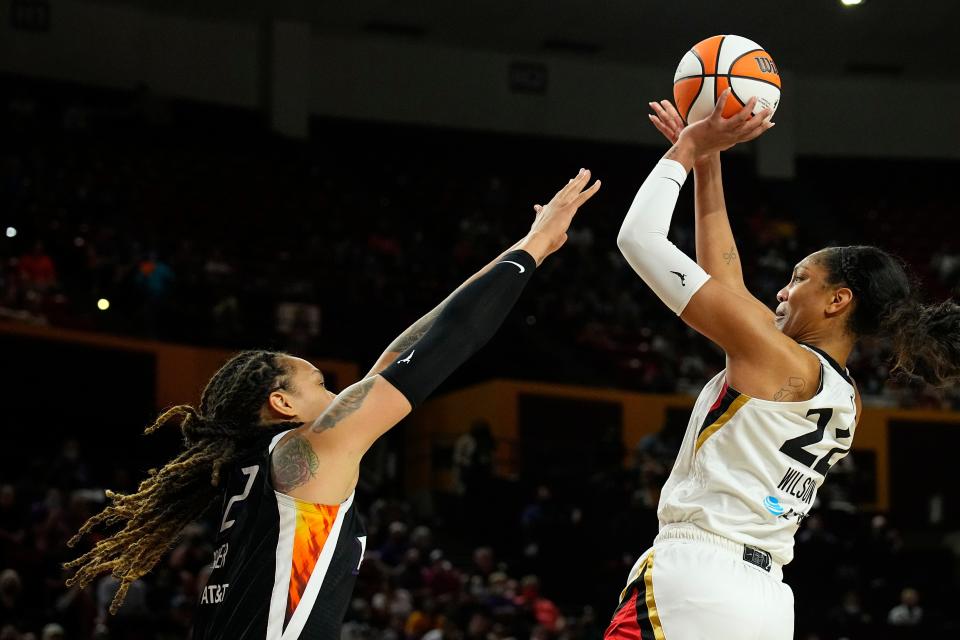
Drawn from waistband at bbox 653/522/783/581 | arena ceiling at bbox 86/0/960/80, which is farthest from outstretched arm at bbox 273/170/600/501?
arena ceiling at bbox 86/0/960/80

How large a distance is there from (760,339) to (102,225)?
13.9 metres

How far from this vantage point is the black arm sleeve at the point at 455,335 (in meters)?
2.74

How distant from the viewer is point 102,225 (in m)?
15.9

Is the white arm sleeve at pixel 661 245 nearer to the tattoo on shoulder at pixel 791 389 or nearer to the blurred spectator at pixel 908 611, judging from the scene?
the tattoo on shoulder at pixel 791 389

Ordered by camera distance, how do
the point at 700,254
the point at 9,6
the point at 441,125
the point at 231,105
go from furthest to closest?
1. the point at 441,125
2. the point at 231,105
3. the point at 9,6
4. the point at 700,254

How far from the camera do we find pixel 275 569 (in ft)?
8.93

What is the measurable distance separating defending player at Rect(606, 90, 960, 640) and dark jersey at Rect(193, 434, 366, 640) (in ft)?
2.92

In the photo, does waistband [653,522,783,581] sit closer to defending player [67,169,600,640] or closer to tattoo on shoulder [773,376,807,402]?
tattoo on shoulder [773,376,807,402]

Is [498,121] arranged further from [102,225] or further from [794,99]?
[102,225]

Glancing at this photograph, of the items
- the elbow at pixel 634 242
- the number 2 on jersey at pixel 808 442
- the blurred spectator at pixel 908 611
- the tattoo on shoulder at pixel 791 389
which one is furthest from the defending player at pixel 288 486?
Result: the blurred spectator at pixel 908 611

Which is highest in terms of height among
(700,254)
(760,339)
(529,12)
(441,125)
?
(529,12)

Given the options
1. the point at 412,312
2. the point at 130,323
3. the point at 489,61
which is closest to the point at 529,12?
the point at 489,61

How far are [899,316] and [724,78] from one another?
900 mm

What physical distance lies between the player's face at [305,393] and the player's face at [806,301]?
4.24 feet
